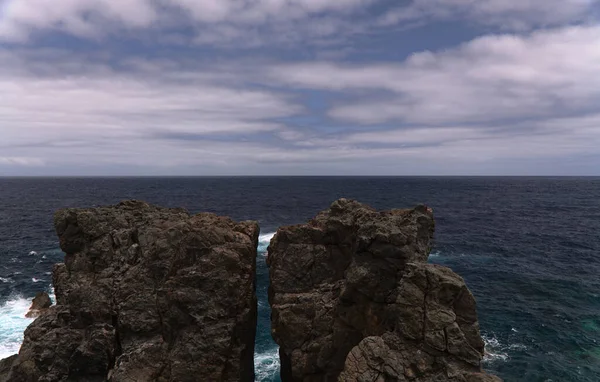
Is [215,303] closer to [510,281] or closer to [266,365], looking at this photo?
[266,365]

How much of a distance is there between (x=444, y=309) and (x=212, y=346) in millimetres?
13399

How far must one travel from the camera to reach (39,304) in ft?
158

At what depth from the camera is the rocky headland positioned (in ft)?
70.1

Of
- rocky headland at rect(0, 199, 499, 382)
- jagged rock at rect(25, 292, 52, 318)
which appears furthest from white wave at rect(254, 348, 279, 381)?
jagged rock at rect(25, 292, 52, 318)

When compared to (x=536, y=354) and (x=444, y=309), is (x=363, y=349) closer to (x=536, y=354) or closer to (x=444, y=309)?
(x=444, y=309)

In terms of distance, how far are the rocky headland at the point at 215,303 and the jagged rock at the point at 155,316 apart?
62 millimetres

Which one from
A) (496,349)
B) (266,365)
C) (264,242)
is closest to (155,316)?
(266,365)

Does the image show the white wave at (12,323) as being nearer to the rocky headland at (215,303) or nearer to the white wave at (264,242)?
the rocky headland at (215,303)

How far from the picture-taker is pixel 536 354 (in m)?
39.6

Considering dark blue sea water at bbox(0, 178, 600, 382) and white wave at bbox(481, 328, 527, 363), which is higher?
dark blue sea water at bbox(0, 178, 600, 382)

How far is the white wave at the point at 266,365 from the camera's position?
34.1 m

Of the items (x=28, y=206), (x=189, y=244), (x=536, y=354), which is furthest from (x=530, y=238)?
(x=28, y=206)

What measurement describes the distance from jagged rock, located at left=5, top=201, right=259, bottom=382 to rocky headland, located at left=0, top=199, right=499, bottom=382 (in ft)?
0.20

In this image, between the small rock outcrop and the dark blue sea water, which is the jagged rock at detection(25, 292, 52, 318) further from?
the small rock outcrop
